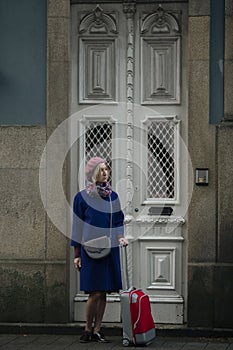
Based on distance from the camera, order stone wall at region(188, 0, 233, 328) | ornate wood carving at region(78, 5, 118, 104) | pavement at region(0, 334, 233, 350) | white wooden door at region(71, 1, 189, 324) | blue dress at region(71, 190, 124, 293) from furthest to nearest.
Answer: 1. ornate wood carving at region(78, 5, 118, 104)
2. white wooden door at region(71, 1, 189, 324)
3. stone wall at region(188, 0, 233, 328)
4. blue dress at region(71, 190, 124, 293)
5. pavement at region(0, 334, 233, 350)

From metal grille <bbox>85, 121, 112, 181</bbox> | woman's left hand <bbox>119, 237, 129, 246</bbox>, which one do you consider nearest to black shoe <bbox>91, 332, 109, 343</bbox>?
woman's left hand <bbox>119, 237, 129, 246</bbox>

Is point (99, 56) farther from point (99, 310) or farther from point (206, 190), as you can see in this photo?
point (99, 310)

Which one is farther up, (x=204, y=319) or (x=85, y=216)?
(x=85, y=216)

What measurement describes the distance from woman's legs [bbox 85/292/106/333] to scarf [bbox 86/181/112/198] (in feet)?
3.43

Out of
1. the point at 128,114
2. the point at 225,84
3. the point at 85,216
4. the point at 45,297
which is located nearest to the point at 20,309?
the point at 45,297

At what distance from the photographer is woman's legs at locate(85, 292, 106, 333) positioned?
10.4m

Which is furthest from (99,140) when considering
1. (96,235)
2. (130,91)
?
(96,235)

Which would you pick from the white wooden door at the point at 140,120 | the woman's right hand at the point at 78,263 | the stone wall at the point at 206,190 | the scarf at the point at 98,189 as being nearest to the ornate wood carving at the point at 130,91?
the white wooden door at the point at 140,120

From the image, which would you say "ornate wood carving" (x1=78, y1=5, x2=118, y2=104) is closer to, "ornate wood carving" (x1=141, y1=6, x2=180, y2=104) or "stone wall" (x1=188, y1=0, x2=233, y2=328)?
"ornate wood carving" (x1=141, y1=6, x2=180, y2=104)

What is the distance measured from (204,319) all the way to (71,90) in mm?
3008

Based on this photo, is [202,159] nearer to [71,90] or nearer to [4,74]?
[71,90]

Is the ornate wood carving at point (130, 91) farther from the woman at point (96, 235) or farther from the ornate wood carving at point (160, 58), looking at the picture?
the woman at point (96, 235)

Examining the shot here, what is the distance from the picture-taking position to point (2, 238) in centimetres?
1120

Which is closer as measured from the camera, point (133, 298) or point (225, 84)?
point (133, 298)
